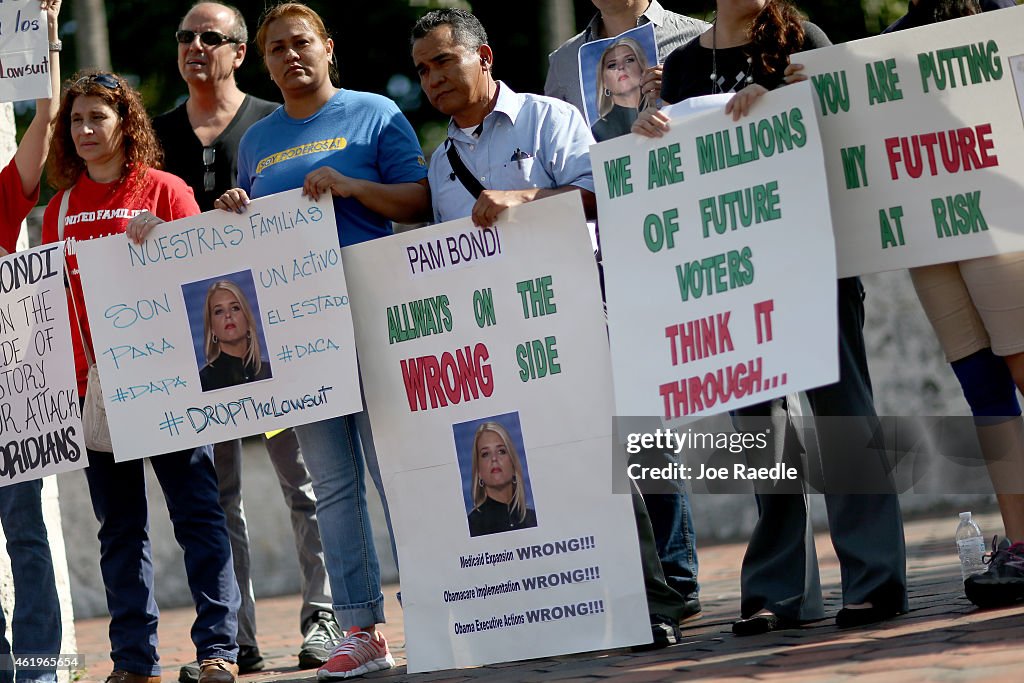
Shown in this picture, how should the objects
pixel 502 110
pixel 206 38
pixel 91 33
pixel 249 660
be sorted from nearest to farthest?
1. pixel 502 110
2. pixel 249 660
3. pixel 206 38
4. pixel 91 33

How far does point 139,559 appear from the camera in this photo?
5.14 metres

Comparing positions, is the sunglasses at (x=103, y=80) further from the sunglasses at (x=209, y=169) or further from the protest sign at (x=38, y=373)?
the sunglasses at (x=209, y=169)

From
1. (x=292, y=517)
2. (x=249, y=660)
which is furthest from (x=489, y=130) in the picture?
(x=249, y=660)

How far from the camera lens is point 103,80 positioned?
5328 mm

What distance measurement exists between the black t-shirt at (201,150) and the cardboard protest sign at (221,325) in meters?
1.00

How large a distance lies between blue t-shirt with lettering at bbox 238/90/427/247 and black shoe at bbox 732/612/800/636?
75.9 inches

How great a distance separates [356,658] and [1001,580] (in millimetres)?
2228

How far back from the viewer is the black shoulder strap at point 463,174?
16.0 feet

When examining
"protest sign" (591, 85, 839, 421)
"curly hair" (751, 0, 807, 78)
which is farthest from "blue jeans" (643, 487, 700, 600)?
"curly hair" (751, 0, 807, 78)

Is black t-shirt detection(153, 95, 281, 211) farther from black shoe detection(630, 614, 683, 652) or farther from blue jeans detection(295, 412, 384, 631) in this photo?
black shoe detection(630, 614, 683, 652)

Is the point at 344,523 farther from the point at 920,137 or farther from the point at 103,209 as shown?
Answer: the point at 920,137

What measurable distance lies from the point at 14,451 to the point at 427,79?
210cm

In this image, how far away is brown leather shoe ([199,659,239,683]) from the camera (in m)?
4.99

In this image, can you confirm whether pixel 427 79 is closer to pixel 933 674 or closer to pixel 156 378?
pixel 156 378
